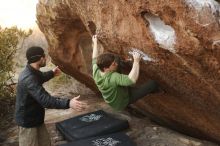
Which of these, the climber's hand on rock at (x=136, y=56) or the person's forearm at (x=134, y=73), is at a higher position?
the climber's hand on rock at (x=136, y=56)

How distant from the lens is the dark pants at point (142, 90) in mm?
6648

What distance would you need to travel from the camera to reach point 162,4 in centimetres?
518

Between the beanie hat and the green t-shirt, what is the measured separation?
84cm

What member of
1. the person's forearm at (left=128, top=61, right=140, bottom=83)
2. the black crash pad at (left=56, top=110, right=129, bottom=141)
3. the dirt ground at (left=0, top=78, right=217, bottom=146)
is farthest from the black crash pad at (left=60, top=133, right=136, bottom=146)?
the person's forearm at (left=128, top=61, right=140, bottom=83)


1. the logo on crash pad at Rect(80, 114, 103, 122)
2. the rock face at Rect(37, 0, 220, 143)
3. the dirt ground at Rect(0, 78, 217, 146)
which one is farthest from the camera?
the logo on crash pad at Rect(80, 114, 103, 122)

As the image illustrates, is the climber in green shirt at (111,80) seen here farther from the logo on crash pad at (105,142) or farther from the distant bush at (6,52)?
the distant bush at (6,52)

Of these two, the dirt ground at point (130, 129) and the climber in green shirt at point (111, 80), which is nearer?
the climber in green shirt at point (111, 80)

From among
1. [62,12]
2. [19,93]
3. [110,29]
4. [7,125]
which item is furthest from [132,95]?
[7,125]

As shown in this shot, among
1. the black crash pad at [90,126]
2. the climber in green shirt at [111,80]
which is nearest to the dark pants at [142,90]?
the climber in green shirt at [111,80]

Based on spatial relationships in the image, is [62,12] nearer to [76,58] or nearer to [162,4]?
[76,58]

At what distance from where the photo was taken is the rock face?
500 centimetres

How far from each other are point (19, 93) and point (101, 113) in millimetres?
2437

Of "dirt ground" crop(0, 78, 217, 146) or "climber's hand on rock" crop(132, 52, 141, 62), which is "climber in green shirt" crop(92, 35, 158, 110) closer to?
"climber's hand on rock" crop(132, 52, 141, 62)

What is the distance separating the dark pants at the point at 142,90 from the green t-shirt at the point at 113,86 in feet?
0.49
